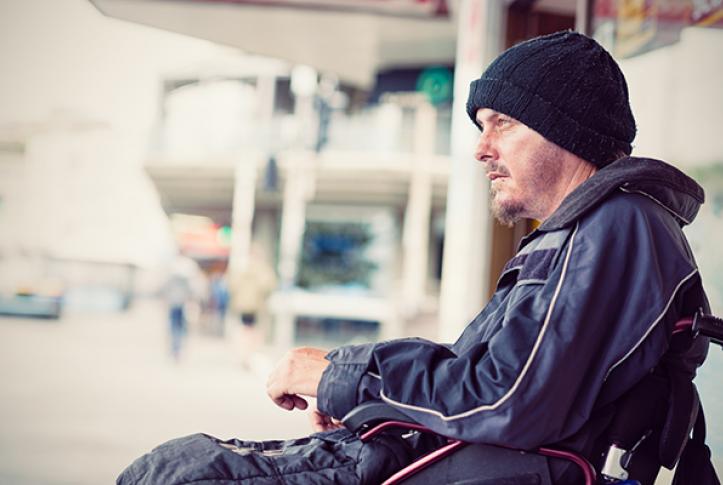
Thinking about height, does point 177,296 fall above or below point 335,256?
below

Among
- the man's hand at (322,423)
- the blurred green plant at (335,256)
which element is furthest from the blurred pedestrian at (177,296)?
the man's hand at (322,423)

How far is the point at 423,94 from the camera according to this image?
63.9 ft

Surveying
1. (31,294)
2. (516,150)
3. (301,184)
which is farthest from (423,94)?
(516,150)

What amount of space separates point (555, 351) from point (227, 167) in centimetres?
1839

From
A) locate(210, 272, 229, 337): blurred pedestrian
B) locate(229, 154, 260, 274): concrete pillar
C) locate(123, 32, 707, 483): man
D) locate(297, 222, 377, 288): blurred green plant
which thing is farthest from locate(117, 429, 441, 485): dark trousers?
locate(297, 222, 377, 288): blurred green plant

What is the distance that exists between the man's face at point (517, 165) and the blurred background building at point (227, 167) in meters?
4.95

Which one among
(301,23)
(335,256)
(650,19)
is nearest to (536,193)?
(650,19)

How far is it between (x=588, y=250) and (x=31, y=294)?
622 inches

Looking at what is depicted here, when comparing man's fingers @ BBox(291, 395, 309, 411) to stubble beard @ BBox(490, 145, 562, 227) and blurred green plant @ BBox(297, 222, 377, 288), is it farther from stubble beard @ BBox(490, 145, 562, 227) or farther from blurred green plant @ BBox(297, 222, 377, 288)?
blurred green plant @ BBox(297, 222, 377, 288)

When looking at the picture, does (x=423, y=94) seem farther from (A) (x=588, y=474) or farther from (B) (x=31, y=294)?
(A) (x=588, y=474)

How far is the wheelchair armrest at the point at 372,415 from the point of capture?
1329 mm

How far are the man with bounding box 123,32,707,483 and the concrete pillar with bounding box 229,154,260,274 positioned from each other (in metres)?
17.2

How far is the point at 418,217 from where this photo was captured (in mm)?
18359

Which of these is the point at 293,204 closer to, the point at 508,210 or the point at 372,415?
the point at 508,210
